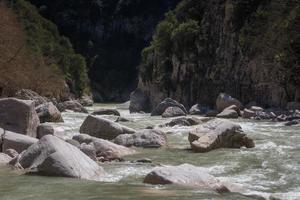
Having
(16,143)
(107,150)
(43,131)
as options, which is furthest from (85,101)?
(16,143)

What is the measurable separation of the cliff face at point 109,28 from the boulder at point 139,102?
215 ft

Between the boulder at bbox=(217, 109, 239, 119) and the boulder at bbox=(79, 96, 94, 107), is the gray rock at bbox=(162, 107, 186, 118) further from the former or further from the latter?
the boulder at bbox=(79, 96, 94, 107)

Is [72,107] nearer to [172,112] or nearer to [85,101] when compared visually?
[172,112]

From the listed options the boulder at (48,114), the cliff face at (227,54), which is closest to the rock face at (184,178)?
the boulder at (48,114)

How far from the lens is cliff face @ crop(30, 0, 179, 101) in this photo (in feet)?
443

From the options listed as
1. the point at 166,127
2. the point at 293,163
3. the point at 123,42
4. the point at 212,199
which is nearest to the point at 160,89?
the point at 166,127

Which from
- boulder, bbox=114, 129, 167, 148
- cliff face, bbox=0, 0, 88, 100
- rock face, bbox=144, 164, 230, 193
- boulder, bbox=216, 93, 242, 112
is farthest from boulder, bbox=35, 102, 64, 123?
rock face, bbox=144, 164, 230, 193

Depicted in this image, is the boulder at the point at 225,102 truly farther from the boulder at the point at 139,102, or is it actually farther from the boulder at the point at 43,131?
the boulder at the point at 43,131

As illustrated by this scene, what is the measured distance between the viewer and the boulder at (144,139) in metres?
20.4

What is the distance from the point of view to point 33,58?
180 ft

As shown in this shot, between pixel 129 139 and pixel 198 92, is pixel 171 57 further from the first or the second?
pixel 129 139

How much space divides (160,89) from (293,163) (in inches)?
1941

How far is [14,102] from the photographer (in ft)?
67.5

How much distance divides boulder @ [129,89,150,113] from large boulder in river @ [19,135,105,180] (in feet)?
154
